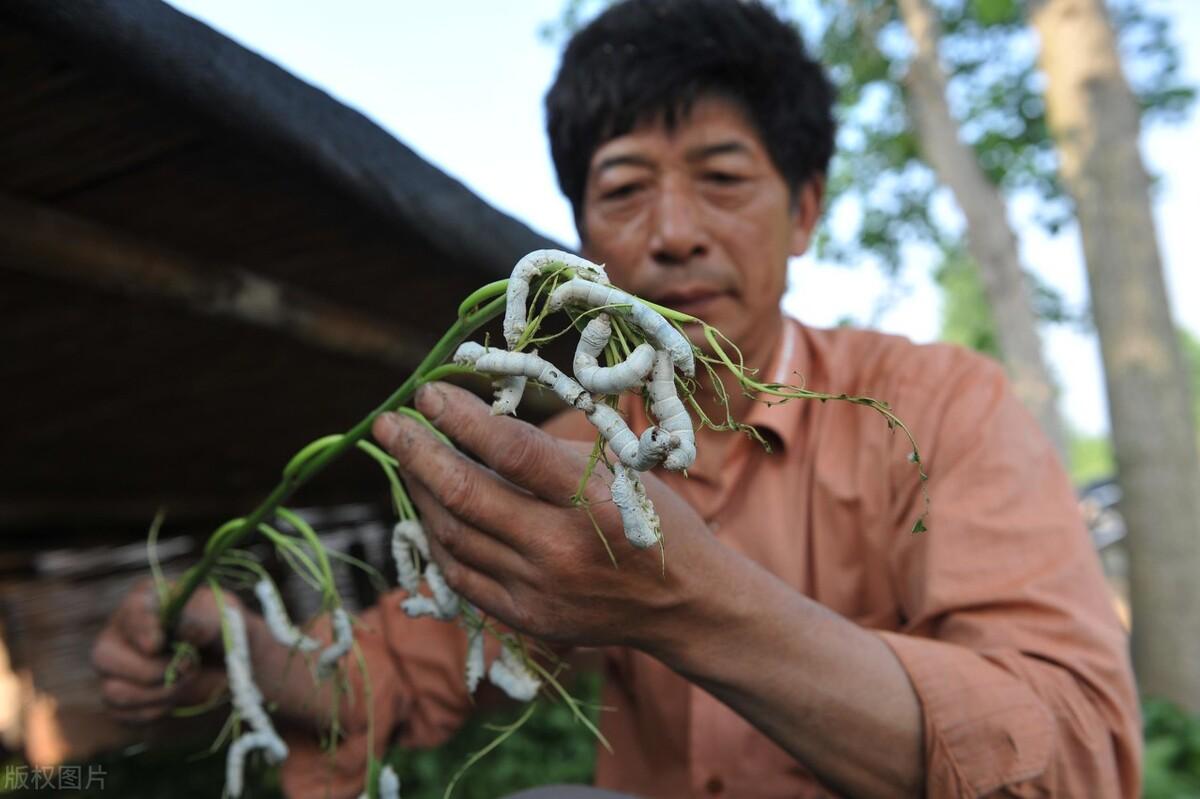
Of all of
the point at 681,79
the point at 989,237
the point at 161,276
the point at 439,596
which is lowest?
the point at 439,596

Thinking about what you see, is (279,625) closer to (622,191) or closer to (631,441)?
(631,441)

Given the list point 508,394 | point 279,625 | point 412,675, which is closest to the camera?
point 508,394

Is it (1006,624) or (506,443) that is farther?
(1006,624)

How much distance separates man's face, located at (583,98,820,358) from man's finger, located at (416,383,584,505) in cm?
66

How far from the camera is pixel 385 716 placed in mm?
1479

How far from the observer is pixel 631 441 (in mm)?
575

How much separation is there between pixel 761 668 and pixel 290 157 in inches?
30.0

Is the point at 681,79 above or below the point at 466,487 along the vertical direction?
above

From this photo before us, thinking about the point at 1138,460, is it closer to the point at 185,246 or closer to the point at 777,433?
the point at 777,433

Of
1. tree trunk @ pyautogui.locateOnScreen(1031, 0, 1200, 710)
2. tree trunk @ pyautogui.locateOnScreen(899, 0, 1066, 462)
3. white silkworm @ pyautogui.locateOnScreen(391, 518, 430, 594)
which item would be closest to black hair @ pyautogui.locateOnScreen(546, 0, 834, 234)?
white silkworm @ pyautogui.locateOnScreen(391, 518, 430, 594)

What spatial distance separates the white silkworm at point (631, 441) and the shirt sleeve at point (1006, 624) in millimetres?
559

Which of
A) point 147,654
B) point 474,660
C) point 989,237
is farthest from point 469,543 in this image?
point 989,237

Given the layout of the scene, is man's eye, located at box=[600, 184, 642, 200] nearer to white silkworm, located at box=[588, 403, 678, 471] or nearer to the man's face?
the man's face

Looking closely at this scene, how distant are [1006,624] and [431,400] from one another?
75cm
